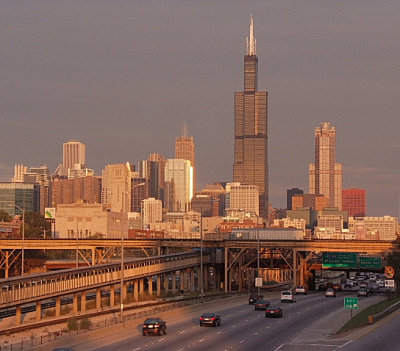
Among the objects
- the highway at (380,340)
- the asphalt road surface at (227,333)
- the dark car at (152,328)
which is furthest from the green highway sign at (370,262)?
the dark car at (152,328)

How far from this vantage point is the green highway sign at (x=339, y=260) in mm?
137500

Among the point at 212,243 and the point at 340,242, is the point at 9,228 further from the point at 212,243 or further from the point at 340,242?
the point at 340,242

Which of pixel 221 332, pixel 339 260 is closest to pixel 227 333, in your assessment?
pixel 221 332

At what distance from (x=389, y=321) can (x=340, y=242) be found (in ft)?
209

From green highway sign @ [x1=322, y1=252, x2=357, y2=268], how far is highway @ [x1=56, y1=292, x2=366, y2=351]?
154 ft

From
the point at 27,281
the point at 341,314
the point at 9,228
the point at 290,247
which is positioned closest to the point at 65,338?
the point at 27,281

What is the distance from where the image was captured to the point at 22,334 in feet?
201

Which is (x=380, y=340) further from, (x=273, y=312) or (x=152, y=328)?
(x=273, y=312)

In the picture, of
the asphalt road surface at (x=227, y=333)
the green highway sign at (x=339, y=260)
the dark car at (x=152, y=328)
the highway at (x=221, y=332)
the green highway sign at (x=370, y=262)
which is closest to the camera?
the asphalt road surface at (x=227, y=333)

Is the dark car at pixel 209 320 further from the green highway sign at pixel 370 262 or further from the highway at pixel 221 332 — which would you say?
the green highway sign at pixel 370 262

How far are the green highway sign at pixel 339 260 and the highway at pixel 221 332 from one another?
47.1m

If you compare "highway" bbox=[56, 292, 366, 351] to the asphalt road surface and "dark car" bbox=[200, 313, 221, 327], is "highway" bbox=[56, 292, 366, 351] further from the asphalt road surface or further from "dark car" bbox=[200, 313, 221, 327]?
"dark car" bbox=[200, 313, 221, 327]

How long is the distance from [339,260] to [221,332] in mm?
77314

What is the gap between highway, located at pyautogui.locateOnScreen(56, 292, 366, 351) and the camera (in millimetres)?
54438
